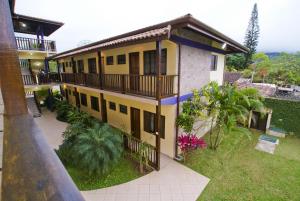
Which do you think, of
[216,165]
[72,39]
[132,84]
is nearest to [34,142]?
[132,84]

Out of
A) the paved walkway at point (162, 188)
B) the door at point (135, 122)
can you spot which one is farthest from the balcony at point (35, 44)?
the door at point (135, 122)

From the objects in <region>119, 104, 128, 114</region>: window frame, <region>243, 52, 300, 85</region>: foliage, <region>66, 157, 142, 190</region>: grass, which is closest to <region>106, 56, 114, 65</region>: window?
<region>119, 104, 128, 114</region>: window frame

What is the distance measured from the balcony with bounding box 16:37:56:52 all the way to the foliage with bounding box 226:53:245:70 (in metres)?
34.5

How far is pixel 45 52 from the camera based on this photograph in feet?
51.6

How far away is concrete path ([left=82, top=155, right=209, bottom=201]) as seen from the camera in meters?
6.32

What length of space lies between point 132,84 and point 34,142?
730cm

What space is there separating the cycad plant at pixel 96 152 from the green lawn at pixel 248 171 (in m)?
4.15

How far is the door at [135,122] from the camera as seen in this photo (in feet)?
34.3

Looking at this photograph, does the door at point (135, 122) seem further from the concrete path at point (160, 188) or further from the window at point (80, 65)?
the window at point (80, 65)

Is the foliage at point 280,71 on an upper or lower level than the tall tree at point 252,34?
lower

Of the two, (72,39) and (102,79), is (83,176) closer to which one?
(102,79)

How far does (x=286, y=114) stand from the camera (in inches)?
484

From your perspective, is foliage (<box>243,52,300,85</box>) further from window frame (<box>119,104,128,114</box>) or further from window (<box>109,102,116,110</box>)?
window (<box>109,102,116,110</box>)

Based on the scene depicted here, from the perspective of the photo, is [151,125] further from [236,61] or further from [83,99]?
[236,61]
